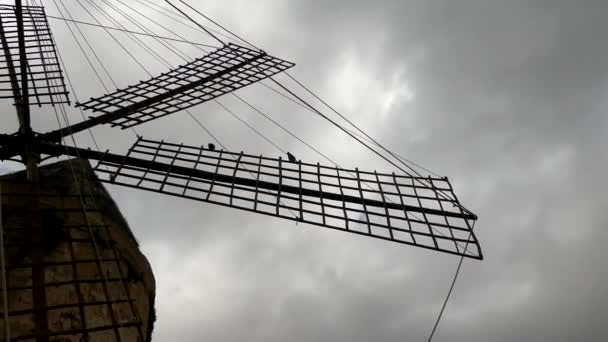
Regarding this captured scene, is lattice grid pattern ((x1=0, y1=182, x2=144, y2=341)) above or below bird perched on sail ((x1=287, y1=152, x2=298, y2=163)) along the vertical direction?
below

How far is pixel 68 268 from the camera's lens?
4746 millimetres

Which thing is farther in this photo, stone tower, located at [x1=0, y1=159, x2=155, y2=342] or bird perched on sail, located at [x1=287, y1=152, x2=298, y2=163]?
bird perched on sail, located at [x1=287, y1=152, x2=298, y2=163]

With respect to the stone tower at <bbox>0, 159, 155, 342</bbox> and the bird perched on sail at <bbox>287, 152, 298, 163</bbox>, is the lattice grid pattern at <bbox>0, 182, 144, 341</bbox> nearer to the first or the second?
the stone tower at <bbox>0, 159, 155, 342</bbox>

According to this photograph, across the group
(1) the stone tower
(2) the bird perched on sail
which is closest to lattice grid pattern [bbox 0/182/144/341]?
(1) the stone tower

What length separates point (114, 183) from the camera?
6.06 metres

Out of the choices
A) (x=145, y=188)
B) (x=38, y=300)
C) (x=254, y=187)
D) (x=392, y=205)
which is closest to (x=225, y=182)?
(x=254, y=187)

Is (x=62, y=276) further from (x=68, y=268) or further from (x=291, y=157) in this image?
(x=291, y=157)

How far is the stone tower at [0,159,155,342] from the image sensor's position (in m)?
4.13

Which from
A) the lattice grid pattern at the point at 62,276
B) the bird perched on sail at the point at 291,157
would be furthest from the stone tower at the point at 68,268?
the bird perched on sail at the point at 291,157

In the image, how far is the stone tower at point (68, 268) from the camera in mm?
4133

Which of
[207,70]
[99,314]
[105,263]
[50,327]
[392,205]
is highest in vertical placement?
[207,70]

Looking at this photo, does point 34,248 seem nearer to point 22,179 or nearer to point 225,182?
point 22,179

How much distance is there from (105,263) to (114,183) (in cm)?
130

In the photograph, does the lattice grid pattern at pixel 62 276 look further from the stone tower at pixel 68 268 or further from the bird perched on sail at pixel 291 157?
the bird perched on sail at pixel 291 157
